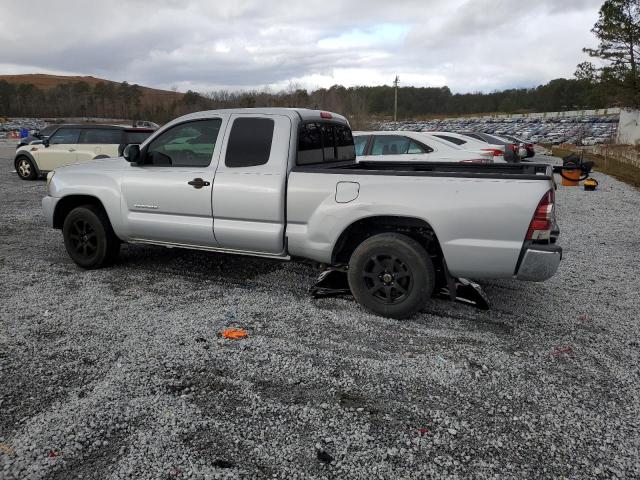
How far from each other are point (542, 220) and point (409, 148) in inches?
255

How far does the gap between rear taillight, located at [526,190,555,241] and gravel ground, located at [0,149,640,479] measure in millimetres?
906

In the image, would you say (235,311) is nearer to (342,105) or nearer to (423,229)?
(423,229)

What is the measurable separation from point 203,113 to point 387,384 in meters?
3.43

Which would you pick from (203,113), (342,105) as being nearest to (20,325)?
(203,113)

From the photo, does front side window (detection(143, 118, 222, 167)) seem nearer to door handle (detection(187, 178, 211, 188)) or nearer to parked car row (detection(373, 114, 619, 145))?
door handle (detection(187, 178, 211, 188))

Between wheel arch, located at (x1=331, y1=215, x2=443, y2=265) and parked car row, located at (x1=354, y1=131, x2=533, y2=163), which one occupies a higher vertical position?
parked car row, located at (x1=354, y1=131, x2=533, y2=163)

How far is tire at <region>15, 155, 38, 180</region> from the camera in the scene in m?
14.3

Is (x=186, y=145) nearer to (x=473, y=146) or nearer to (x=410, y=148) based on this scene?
(x=410, y=148)

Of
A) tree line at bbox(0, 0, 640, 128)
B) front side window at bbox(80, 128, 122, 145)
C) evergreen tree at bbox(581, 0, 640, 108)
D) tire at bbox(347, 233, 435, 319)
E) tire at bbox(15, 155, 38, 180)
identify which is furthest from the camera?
tree line at bbox(0, 0, 640, 128)

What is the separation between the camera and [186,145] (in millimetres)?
5000

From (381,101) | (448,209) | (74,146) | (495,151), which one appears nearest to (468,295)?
(448,209)

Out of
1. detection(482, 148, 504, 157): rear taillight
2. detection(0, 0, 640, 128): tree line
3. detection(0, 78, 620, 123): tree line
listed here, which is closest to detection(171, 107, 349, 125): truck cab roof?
detection(482, 148, 504, 157): rear taillight

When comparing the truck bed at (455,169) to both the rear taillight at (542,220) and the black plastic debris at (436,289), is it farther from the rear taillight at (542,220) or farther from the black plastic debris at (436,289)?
the black plastic debris at (436,289)

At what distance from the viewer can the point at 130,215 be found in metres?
5.19
